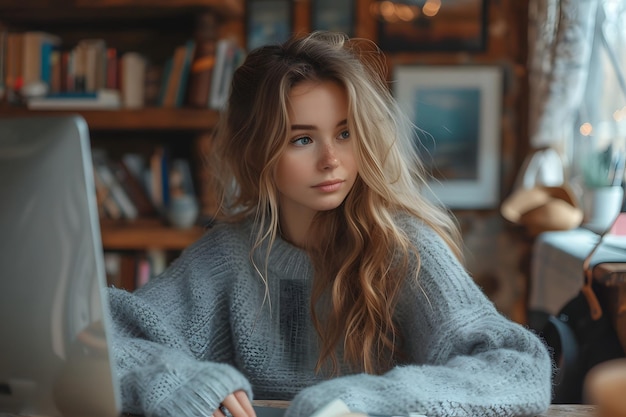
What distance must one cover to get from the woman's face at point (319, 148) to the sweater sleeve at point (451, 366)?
15 cm

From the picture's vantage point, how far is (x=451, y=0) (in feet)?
9.61

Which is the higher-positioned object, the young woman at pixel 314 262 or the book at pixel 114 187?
the young woman at pixel 314 262

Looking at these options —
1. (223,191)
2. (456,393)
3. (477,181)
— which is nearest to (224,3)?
(477,181)

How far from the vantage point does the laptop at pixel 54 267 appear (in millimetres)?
577

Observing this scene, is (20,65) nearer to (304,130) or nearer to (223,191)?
(223,191)

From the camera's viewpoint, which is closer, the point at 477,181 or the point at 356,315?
the point at 356,315

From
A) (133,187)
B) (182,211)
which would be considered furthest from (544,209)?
(133,187)

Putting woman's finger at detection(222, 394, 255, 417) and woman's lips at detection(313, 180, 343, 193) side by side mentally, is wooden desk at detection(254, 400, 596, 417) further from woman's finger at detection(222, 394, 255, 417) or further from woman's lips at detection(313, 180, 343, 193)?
woman's lips at detection(313, 180, 343, 193)

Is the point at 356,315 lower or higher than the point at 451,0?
lower

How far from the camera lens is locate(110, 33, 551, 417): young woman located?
0.96m

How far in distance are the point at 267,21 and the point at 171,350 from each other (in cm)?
229

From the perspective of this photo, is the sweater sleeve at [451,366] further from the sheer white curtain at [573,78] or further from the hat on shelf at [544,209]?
the sheer white curtain at [573,78]

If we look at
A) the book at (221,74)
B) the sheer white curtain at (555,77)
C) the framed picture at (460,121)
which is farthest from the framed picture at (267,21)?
the sheer white curtain at (555,77)

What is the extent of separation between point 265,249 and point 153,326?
8.4 inches
